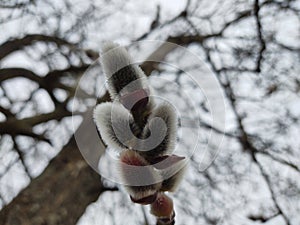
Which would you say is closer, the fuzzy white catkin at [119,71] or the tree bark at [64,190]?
the fuzzy white catkin at [119,71]

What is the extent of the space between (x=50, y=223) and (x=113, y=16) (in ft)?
2.15

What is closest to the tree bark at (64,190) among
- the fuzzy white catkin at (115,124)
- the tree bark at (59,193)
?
the tree bark at (59,193)

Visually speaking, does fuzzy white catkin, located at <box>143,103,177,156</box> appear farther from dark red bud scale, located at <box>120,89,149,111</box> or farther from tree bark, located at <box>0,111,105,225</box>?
tree bark, located at <box>0,111,105,225</box>

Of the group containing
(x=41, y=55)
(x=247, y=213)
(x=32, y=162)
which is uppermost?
(x=41, y=55)

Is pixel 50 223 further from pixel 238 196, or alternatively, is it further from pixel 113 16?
pixel 113 16

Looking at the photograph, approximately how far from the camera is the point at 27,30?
144cm

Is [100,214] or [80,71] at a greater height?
[80,71]

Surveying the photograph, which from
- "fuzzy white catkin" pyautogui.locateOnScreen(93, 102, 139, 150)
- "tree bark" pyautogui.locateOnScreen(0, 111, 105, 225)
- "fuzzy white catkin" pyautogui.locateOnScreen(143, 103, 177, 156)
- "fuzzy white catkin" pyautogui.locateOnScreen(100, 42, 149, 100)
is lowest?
"tree bark" pyautogui.locateOnScreen(0, 111, 105, 225)

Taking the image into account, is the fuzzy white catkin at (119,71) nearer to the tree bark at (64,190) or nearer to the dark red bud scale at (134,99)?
the dark red bud scale at (134,99)

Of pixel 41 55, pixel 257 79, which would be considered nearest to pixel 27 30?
pixel 41 55

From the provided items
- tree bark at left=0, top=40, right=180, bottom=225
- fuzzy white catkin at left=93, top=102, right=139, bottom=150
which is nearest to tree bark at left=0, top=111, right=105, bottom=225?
tree bark at left=0, top=40, right=180, bottom=225

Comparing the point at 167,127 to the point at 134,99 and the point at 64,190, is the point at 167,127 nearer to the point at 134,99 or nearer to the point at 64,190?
the point at 134,99

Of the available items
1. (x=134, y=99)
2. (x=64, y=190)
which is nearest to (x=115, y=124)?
(x=134, y=99)

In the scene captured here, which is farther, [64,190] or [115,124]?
[64,190]
